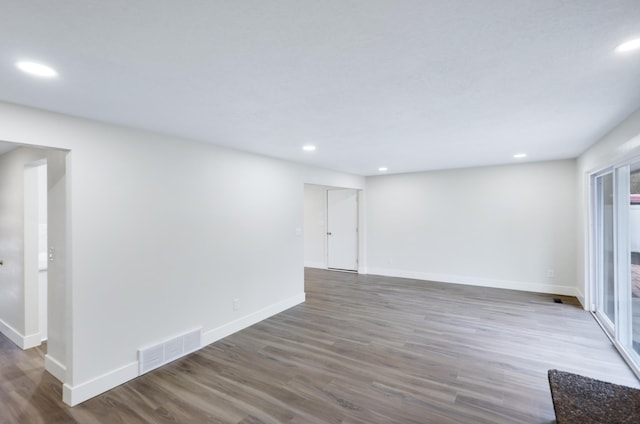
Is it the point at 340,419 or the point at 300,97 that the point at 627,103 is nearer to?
the point at 300,97

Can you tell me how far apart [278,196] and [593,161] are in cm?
417

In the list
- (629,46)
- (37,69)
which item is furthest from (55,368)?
(629,46)

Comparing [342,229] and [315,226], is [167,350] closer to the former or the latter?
[342,229]

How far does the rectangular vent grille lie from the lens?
9.50ft

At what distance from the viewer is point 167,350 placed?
3.09 m

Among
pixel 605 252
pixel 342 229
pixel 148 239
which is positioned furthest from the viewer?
pixel 342 229

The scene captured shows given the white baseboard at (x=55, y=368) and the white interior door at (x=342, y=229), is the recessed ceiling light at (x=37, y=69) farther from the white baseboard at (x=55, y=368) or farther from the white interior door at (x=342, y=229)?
the white interior door at (x=342, y=229)

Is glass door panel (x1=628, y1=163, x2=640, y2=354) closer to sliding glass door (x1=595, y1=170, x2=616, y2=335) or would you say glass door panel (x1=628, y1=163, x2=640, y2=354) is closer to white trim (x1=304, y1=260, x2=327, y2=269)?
sliding glass door (x1=595, y1=170, x2=616, y2=335)

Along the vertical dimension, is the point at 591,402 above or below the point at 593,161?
below

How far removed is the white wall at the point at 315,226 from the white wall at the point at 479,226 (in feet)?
4.23

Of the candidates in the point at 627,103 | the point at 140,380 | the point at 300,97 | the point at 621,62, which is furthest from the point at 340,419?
the point at 627,103

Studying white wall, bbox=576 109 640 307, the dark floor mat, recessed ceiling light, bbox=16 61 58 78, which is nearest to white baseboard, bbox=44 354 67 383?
recessed ceiling light, bbox=16 61 58 78

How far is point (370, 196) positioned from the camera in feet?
23.7

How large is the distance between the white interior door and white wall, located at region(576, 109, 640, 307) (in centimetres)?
414
